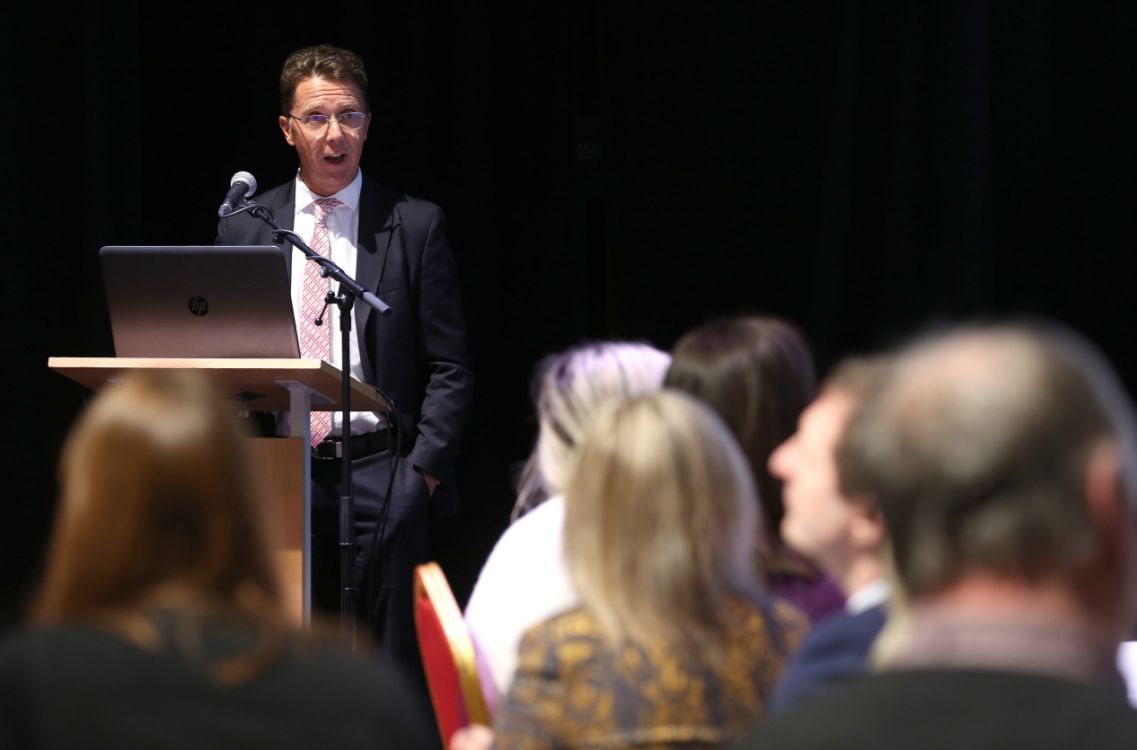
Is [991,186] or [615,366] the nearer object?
[615,366]

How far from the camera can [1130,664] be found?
6.89 ft

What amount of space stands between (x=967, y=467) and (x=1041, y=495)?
0.06m

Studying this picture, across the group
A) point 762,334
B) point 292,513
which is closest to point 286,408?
point 292,513

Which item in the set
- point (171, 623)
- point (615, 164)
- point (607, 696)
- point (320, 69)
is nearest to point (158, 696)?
point (171, 623)

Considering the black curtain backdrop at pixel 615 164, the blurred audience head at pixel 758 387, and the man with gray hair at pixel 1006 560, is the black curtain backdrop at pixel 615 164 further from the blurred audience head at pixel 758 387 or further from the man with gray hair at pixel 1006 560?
the man with gray hair at pixel 1006 560

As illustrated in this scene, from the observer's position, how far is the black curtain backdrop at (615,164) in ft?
14.5

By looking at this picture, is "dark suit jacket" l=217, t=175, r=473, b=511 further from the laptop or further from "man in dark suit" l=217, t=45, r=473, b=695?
the laptop

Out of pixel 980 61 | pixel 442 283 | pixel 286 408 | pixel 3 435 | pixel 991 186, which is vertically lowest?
pixel 3 435

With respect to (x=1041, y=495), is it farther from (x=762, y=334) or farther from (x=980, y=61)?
(x=980, y=61)

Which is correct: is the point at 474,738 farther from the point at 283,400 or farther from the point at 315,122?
the point at 315,122

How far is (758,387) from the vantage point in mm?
2219

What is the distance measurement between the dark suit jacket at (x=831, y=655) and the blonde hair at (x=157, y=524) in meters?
0.54

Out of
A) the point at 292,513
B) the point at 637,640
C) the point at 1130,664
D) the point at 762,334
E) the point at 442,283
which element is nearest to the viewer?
the point at 637,640

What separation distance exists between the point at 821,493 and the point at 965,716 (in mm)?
831
